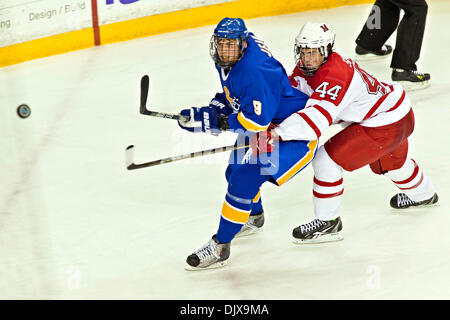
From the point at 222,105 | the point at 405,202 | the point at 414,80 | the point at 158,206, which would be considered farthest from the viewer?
the point at 414,80

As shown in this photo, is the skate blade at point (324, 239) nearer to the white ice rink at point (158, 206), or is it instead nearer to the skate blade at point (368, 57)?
the white ice rink at point (158, 206)

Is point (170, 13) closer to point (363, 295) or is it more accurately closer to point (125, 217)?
point (125, 217)

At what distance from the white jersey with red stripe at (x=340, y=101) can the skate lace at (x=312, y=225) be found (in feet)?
1.32

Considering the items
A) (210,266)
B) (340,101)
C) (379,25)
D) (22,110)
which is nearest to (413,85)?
(379,25)

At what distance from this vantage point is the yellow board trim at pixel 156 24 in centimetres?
515

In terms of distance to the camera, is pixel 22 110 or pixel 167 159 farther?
pixel 22 110

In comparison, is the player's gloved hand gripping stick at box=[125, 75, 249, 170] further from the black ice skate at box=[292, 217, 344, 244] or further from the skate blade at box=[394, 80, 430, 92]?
the skate blade at box=[394, 80, 430, 92]

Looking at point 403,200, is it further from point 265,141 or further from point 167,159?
point 167,159

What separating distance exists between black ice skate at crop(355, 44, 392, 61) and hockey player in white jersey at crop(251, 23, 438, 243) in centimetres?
→ 202

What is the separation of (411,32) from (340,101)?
6.79ft

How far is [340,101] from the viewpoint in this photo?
2.86 m

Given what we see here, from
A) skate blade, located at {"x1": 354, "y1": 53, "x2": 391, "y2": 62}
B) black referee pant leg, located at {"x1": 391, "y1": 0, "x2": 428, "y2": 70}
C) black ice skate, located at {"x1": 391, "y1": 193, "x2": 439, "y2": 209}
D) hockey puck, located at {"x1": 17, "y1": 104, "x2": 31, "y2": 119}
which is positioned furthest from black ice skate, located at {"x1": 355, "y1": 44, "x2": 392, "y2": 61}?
hockey puck, located at {"x1": 17, "y1": 104, "x2": 31, "y2": 119}

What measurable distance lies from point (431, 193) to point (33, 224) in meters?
1.67

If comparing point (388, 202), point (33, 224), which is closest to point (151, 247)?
point (33, 224)
